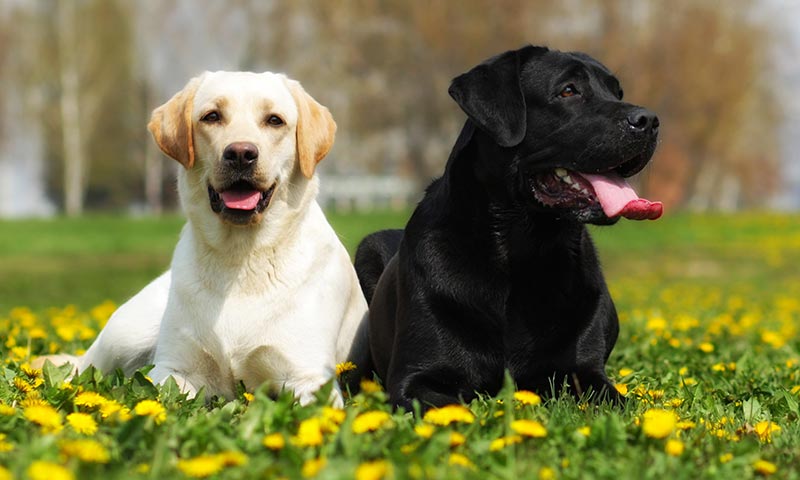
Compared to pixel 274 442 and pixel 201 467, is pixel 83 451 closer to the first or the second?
pixel 201 467

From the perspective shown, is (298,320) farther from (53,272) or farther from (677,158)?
(677,158)

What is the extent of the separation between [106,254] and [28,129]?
29523 millimetres

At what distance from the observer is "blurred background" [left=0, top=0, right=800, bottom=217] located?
103ft

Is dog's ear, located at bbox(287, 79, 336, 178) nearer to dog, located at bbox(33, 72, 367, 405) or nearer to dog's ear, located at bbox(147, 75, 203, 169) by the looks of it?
dog, located at bbox(33, 72, 367, 405)

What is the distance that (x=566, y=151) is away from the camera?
369 centimetres

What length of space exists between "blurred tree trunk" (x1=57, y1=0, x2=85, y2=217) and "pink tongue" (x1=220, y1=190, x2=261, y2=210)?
4068 cm

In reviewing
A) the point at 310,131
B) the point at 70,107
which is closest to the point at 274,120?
the point at 310,131

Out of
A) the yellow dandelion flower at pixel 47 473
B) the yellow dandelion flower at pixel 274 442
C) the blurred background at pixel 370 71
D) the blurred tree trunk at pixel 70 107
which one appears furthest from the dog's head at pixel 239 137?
the blurred tree trunk at pixel 70 107

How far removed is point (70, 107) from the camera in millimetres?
44656

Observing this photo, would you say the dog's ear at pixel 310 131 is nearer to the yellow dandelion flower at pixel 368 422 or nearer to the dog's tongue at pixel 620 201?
the dog's tongue at pixel 620 201

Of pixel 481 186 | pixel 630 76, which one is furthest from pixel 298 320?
pixel 630 76

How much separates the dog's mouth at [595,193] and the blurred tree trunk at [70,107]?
136ft

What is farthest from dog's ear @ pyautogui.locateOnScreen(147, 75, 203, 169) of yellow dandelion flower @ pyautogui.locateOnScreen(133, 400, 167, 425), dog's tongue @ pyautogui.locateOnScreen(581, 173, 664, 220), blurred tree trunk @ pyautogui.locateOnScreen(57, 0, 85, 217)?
blurred tree trunk @ pyautogui.locateOnScreen(57, 0, 85, 217)

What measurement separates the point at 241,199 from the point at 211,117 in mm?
397
